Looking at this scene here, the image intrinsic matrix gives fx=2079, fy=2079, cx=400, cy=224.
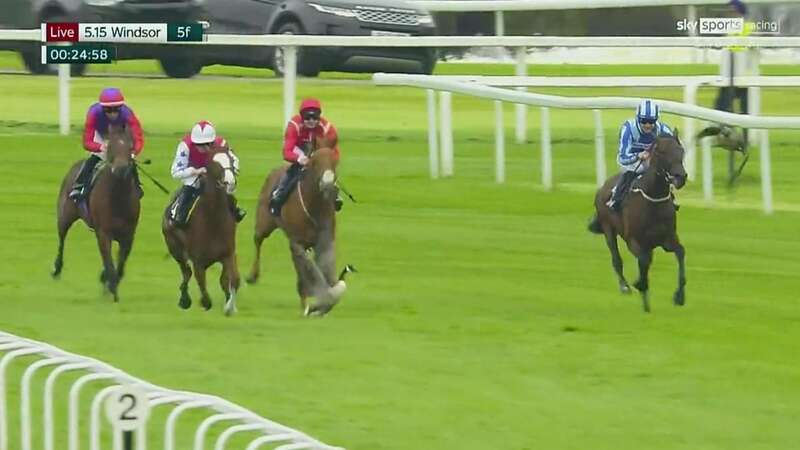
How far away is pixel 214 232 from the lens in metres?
11.7

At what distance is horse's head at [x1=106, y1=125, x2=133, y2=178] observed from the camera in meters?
12.0

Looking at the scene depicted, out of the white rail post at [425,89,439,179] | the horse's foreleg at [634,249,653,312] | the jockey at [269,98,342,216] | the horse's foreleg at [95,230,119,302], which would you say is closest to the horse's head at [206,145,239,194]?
the jockey at [269,98,342,216]

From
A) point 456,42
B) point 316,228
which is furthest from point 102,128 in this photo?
point 456,42

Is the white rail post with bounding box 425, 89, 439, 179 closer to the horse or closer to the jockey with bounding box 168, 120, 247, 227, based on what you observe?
the horse

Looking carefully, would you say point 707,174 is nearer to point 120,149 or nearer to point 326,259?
point 326,259

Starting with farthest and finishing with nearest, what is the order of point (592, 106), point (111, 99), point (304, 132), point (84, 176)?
point (592, 106) → point (84, 176) → point (111, 99) → point (304, 132)

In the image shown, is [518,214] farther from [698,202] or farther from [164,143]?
[164,143]

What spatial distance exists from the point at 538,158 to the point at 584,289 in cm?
627

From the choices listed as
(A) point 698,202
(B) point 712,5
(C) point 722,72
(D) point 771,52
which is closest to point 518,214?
(A) point 698,202

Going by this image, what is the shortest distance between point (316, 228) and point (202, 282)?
0.72 metres

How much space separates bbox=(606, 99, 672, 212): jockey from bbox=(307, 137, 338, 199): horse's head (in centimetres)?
196

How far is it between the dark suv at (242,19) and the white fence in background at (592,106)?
2727mm

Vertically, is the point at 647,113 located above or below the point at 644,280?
above

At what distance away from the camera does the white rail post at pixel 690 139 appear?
1663cm
